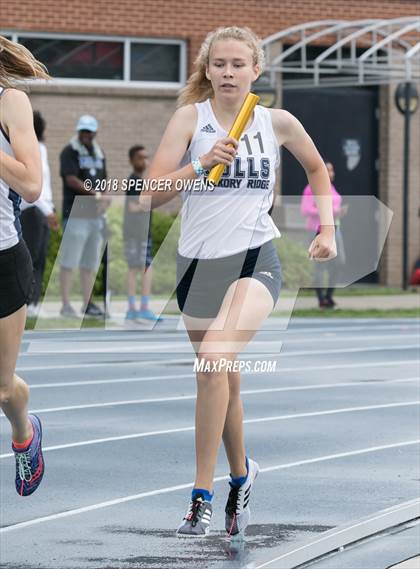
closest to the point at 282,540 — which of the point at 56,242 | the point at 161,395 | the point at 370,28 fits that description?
the point at 161,395

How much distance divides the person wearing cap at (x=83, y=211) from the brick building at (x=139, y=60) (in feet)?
26.5

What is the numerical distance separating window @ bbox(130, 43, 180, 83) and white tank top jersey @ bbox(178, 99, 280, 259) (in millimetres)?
19843

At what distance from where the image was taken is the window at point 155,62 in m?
26.4

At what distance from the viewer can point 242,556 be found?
6781mm

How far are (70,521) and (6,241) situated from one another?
176cm

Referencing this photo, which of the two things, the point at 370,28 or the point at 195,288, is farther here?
the point at 370,28

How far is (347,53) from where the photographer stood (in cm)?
2752

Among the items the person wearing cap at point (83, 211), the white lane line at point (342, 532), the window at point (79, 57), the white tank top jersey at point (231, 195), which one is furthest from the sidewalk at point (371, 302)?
the white tank top jersey at point (231, 195)

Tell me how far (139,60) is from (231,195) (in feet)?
65.8

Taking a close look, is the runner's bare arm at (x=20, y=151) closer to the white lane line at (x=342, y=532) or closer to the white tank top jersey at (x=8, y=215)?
the white tank top jersey at (x=8, y=215)

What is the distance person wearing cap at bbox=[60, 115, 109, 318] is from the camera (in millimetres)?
17062

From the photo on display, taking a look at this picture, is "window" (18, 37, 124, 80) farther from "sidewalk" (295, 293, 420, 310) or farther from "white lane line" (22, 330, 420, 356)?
"white lane line" (22, 330, 420, 356)

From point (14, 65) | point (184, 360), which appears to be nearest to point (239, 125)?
point (14, 65)

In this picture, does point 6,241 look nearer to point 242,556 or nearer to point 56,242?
point 242,556
